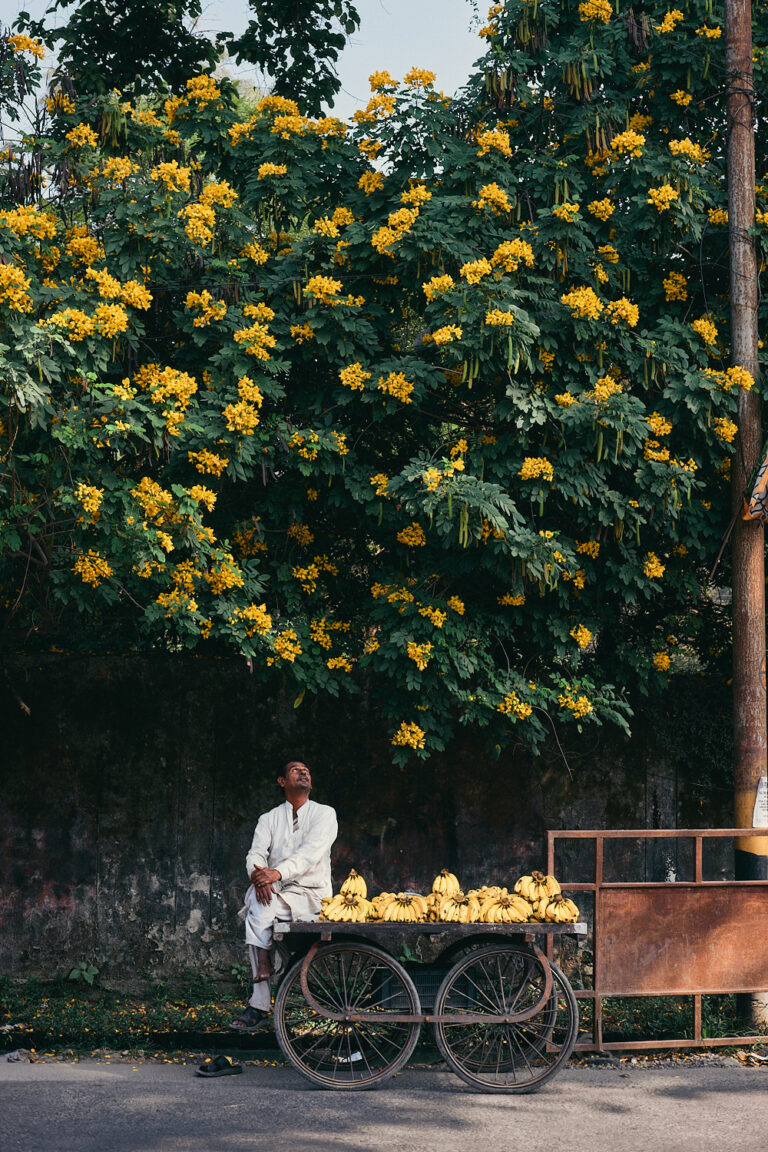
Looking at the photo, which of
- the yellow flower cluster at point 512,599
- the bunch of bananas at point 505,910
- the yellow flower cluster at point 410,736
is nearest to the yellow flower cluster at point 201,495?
the yellow flower cluster at point 410,736

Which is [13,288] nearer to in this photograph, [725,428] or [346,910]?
[346,910]

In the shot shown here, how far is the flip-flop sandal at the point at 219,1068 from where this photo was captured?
6.60m

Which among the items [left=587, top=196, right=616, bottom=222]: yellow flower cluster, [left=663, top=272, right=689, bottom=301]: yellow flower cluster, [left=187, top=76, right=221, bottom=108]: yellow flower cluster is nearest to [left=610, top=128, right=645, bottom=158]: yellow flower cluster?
[left=587, top=196, right=616, bottom=222]: yellow flower cluster

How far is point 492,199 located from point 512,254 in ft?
1.73

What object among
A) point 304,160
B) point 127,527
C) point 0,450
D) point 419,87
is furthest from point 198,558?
point 419,87

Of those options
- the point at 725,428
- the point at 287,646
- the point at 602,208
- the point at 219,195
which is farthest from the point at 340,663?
the point at 602,208

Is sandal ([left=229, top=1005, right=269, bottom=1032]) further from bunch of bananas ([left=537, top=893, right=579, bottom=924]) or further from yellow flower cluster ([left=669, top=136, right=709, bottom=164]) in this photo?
yellow flower cluster ([left=669, top=136, right=709, bottom=164])

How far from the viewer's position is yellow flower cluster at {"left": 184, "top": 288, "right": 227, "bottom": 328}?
313 inches

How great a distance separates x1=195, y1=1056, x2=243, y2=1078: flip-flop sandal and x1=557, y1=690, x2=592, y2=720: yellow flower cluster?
3161 millimetres

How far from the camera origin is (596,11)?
8.97 meters

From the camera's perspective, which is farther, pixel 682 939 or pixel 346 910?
pixel 682 939

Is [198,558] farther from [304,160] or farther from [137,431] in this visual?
[304,160]

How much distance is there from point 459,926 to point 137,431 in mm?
3384

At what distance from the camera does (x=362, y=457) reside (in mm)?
8625
